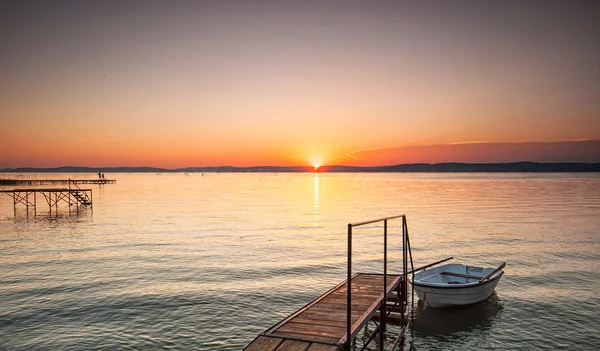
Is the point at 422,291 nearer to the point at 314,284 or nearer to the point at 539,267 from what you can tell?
the point at 314,284

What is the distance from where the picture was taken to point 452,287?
17.7 metres

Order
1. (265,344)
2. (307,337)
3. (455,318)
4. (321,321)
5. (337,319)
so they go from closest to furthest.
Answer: (265,344) → (307,337) → (321,321) → (337,319) → (455,318)

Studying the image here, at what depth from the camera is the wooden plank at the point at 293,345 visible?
936 cm

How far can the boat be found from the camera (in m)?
17.8

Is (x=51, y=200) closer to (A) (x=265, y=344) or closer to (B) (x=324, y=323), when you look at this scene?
(B) (x=324, y=323)

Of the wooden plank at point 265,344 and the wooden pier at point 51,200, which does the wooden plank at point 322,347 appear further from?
the wooden pier at point 51,200

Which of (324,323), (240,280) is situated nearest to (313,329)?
(324,323)

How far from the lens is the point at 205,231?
40062 millimetres

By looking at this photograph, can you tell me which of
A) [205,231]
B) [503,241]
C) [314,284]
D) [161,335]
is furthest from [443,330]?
[205,231]

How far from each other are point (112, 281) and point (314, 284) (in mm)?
11214

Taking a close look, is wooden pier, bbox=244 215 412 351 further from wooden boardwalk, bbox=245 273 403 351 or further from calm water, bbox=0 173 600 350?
calm water, bbox=0 173 600 350

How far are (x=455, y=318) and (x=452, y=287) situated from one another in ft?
4.37

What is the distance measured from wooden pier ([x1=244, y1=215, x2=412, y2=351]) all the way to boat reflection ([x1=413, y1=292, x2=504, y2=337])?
0.94 m

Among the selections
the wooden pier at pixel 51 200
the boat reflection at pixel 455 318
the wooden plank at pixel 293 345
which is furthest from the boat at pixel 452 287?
the wooden pier at pixel 51 200
